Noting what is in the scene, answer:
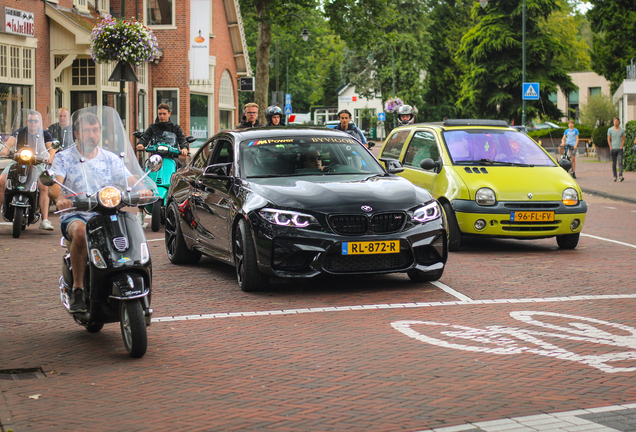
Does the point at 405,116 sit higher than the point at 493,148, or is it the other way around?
the point at 405,116

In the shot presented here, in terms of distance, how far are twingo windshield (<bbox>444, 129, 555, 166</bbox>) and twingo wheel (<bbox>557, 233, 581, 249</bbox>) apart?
3.55 feet

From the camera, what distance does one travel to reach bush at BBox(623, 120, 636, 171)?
1197 inches

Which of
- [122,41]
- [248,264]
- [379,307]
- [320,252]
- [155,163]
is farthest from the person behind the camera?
[122,41]

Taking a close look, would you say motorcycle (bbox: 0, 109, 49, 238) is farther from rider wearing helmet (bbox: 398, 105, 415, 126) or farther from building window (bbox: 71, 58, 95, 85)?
building window (bbox: 71, 58, 95, 85)

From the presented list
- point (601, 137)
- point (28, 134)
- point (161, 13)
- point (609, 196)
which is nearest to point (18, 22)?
point (28, 134)

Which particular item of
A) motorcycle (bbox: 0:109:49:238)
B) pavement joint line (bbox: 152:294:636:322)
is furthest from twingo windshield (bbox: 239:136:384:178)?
motorcycle (bbox: 0:109:49:238)

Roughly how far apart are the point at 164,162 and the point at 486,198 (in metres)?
5.48

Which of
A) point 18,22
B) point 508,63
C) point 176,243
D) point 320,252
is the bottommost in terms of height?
point 176,243

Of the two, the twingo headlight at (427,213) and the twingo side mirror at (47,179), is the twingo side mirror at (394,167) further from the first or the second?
the twingo side mirror at (47,179)

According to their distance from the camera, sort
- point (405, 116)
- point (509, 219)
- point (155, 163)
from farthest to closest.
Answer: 1. point (405, 116)
2. point (509, 219)
3. point (155, 163)

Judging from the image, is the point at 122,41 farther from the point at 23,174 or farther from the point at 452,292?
the point at 452,292

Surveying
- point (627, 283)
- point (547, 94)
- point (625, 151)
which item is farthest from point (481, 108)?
point (627, 283)

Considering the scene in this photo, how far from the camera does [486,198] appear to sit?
436 inches

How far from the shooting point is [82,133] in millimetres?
6449
